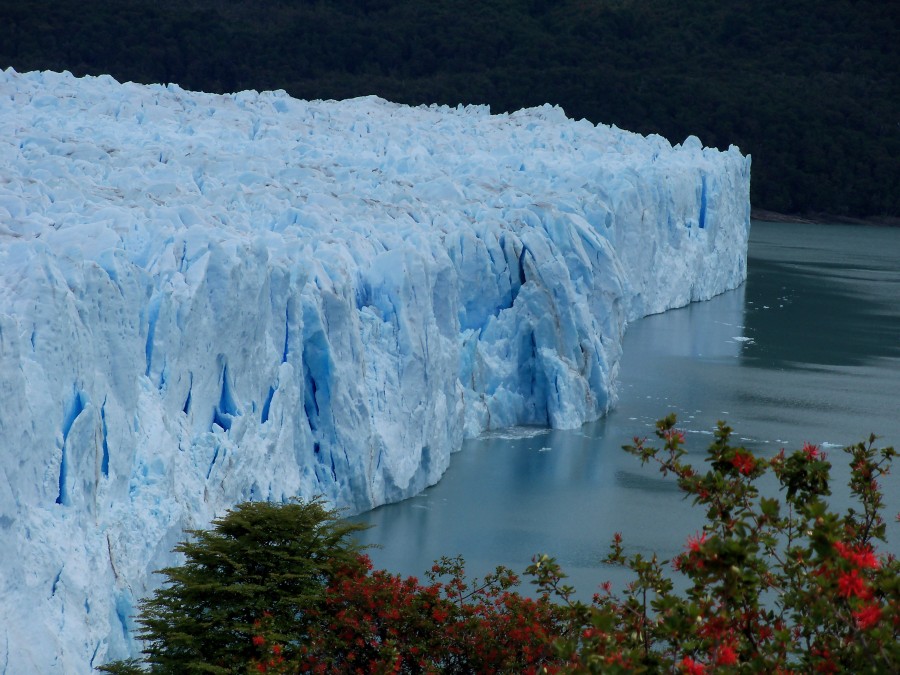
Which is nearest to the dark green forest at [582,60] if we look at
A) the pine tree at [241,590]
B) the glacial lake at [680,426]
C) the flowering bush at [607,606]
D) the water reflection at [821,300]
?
the water reflection at [821,300]

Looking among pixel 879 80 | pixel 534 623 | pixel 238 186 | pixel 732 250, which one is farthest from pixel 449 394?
pixel 879 80

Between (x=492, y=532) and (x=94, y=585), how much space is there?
506 centimetres

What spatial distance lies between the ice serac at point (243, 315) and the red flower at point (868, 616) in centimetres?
499

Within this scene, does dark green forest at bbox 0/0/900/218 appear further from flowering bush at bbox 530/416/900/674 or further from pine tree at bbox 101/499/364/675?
flowering bush at bbox 530/416/900/674

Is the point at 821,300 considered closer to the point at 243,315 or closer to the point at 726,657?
the point at 243,315

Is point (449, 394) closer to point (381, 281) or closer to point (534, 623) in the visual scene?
point (381, 281)

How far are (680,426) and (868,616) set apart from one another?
1329 centimetres

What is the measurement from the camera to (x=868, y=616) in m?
Result: 3.70

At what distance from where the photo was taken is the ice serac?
8172mm

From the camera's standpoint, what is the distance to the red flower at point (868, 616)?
370 cm

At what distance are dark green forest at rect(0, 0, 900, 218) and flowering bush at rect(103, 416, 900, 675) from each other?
112ft

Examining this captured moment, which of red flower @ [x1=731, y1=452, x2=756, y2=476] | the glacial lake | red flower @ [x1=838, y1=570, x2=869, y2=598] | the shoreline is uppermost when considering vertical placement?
the shoreline

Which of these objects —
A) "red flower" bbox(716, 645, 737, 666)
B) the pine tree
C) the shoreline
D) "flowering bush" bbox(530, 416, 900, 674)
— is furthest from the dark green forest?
"red flower" bbox(716, 645, 737, 666)

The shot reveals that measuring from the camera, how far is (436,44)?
50.4 metres
